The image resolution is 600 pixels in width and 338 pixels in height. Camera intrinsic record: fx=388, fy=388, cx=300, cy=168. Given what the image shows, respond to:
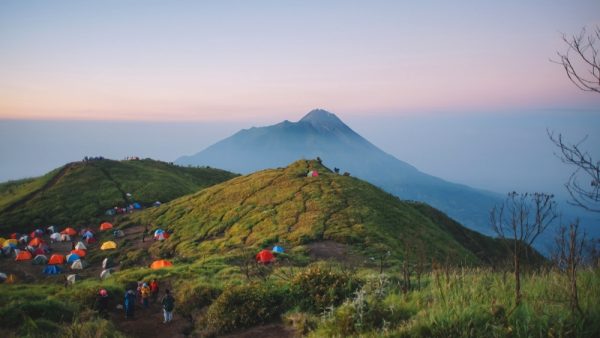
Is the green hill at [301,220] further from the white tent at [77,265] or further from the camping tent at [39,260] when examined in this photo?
the camping tent at [39,260]

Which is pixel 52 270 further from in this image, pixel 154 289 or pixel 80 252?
pixel 154 289

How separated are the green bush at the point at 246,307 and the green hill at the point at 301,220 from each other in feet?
65.0

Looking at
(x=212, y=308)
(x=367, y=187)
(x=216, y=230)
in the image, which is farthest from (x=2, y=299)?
(x=367, y=187)

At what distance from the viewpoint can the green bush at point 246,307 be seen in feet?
47.9

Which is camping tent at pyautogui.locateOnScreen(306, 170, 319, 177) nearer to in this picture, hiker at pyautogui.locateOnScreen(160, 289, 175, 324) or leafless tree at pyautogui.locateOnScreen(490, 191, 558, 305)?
hiker at pyautogui.locateOnScreen(160, 289, 175, 324)

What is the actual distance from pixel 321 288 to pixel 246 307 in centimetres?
310

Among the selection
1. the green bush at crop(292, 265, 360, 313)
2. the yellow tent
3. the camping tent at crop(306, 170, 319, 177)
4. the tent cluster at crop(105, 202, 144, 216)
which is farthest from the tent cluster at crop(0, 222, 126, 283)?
the camping tent at crop(306, 170, 319, 177)

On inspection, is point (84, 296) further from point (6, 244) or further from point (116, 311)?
point (6, 244)

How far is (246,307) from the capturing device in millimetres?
14984

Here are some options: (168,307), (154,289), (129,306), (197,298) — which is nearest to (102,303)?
(129,306)

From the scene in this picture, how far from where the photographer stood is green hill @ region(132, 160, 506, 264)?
39.3 meters

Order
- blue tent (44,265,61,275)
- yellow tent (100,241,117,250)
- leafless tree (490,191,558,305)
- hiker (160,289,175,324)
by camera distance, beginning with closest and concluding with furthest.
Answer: leafless tree (490,191,558,305) → hiker (160,289,175,324) → blue tent (44,265,61,275) → yellow tent (100,241,117,250)

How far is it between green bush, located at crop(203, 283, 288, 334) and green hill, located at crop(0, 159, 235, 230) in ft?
208

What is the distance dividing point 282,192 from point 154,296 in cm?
3270
